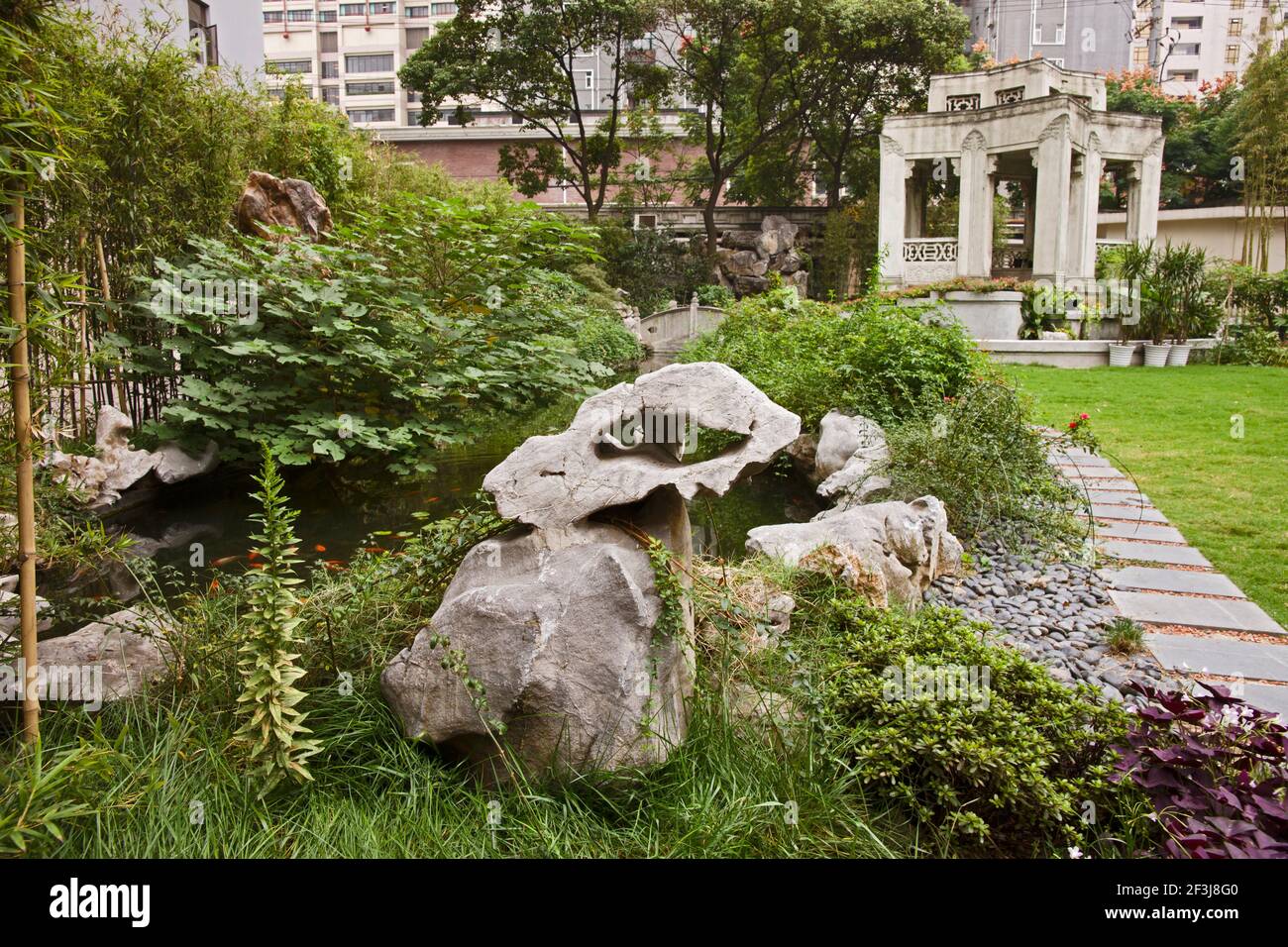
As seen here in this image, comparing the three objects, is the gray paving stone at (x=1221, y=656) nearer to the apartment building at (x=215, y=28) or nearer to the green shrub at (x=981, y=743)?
the green shrub at (x=981, y=743)

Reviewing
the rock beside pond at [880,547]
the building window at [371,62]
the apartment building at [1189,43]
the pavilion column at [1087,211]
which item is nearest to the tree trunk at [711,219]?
the pavilion column at [1087,211]

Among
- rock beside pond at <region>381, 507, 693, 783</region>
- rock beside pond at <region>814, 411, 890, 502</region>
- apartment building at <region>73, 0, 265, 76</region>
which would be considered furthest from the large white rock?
apartment building at <region>73, 0, 265, 76</region>

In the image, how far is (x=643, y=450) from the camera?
286 cm

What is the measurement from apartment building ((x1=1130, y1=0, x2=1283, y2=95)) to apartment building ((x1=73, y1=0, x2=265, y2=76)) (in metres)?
28.0

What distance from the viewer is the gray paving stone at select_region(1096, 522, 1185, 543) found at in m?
4.98

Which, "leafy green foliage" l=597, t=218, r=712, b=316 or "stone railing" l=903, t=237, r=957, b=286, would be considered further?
"leafy green foliage" l=597, t=218, r=712, b=316

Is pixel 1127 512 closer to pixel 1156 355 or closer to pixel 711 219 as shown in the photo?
pixel 1156 355

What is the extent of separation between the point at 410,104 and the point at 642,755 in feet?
105

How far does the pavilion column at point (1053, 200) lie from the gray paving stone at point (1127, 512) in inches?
527

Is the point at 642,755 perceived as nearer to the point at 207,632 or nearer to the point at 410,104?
the point at 207,632

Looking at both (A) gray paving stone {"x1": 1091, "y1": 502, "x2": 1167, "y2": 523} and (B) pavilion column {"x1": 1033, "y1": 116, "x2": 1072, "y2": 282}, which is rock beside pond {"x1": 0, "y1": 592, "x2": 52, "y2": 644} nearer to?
(A) gray paving stone {"x1": 1091, "y1": 502, "x2": 1167, "y2": 523}

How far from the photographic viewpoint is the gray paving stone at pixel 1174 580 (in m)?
4.12

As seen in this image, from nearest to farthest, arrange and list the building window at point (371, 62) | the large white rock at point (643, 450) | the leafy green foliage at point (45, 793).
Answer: the leafy green foliage at point (45, 793)
the large white rock at point (643, 450)
the building window at point (371, 62)
